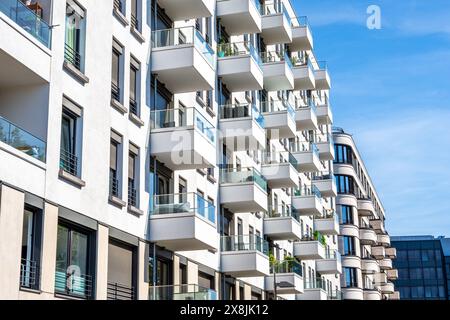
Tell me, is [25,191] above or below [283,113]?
below

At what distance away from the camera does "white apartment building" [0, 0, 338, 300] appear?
59.5 ft

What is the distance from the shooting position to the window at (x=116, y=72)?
76.4 feet

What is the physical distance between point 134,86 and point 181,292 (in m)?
6.86

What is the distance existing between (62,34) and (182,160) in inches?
299

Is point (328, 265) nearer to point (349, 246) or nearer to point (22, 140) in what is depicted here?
point (349, 246)

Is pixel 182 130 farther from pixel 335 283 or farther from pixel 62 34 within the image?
pixel 335 283

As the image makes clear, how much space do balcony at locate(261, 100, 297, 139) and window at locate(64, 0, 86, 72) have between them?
65.6 feet

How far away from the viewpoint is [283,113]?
132ft

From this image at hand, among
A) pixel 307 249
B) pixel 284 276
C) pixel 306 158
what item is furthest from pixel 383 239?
pixel 284 276

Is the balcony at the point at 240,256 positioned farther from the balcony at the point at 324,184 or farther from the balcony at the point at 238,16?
the balcony at the point at 324,184

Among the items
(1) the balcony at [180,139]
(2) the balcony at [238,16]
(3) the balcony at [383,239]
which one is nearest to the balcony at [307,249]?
(2) the balcony at [238,16]

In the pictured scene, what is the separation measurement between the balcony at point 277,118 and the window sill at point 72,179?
21.1 metres

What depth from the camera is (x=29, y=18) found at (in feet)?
60.2

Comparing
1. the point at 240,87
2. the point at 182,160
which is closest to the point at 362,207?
the point at 240,87
